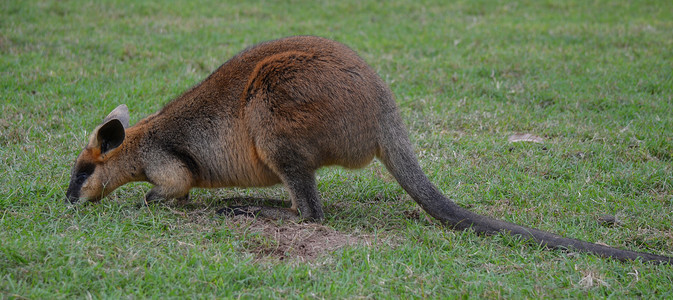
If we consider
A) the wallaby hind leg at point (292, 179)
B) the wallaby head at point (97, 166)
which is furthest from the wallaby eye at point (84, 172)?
the wallaby hind leg at point (292, 179)

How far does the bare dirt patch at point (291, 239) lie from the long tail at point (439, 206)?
499mm

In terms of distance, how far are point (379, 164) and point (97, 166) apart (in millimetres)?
2497

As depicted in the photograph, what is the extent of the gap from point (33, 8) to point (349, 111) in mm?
7767

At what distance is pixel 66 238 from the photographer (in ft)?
12.2

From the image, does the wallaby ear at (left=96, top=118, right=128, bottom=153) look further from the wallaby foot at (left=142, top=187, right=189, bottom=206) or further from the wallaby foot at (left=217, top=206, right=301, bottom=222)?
the wallaby foot at (left=217, top=206, right=301, bottom=222)

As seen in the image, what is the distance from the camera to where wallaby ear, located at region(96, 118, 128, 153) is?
4.39 metres

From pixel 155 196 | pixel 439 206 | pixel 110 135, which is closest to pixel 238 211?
pixel 155 196

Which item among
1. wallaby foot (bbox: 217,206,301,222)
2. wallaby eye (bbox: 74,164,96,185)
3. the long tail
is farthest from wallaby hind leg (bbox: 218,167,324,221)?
wallaby eye (bbox: 74,164,96,185)

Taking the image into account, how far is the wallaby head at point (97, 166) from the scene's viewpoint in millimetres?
4457

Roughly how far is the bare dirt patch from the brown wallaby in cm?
21

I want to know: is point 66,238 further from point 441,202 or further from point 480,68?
point 480,68

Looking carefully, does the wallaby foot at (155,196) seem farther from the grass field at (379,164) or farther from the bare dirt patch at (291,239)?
the bare dirt patch at (291,239)

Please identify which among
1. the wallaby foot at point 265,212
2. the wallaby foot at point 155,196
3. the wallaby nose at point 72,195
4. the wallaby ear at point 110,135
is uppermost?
the wallaby ear at point 110,135

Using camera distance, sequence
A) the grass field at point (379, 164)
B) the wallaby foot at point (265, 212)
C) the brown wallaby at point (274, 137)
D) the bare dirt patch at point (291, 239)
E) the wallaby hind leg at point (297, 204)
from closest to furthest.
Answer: the grass field at point (379, 164) < the bare dirt patch at point (291, 239) < the brown wallaby at point (274, 137) < the wallaby hind leg at point (297, 204) < the wallaby foot at point (265, 212)
